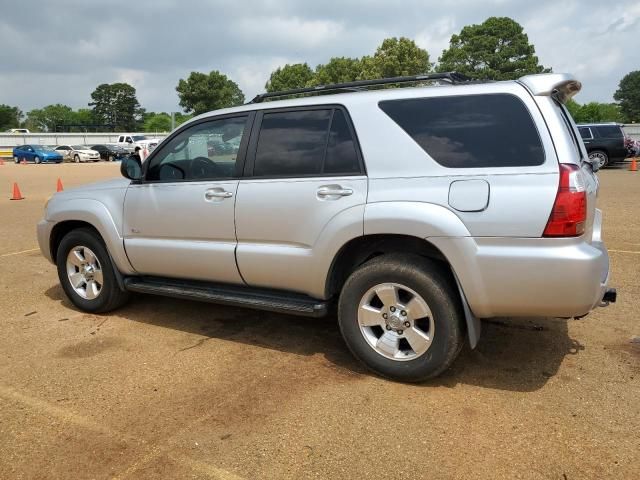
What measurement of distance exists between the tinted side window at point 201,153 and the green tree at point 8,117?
363 ft

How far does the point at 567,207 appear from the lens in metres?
2.93

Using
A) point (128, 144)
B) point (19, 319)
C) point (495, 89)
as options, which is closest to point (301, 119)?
point (495, 89)

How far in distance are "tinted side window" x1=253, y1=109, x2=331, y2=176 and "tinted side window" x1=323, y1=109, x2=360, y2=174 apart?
55 millimetres

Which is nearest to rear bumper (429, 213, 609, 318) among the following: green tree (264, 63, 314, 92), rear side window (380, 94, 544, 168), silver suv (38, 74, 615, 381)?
silver suv (38, 74, 615, 381)

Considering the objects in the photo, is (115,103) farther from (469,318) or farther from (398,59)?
(469,318)

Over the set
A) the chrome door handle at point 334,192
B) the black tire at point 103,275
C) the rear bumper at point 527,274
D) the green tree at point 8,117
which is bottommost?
the black tire at point 103,275

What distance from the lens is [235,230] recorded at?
3951mm

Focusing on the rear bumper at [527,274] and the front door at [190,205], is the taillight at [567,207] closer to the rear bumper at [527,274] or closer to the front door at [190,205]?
the rear bumper at [527,274]

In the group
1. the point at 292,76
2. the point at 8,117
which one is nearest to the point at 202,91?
the point at 292,76

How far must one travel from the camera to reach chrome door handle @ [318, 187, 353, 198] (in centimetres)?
350

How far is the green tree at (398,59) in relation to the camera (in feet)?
151

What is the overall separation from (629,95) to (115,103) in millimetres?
106622

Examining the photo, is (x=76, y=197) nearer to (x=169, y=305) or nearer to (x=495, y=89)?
(x=169, y=305)

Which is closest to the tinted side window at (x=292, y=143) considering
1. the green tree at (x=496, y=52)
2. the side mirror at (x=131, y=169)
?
the side mirror at (x=131, y=169)
